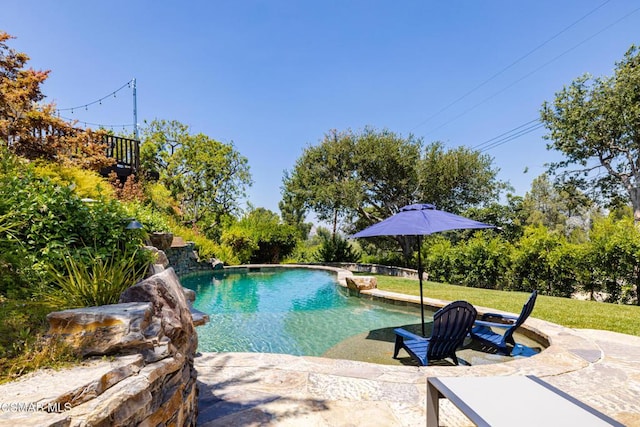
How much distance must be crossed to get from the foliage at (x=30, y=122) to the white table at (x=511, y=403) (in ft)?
31.8

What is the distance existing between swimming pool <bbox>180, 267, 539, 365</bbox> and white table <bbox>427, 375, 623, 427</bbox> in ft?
7.48

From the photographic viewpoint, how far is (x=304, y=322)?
6449 mm

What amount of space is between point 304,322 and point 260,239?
12.1 meters

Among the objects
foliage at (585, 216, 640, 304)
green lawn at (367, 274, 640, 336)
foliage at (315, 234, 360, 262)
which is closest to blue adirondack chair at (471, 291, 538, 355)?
green lawn at (367, 274, 640, 336)

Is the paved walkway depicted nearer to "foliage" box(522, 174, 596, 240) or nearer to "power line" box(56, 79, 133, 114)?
"power line" box(56, 79, 133, 114)

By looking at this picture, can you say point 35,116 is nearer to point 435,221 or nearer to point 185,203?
point 435,221

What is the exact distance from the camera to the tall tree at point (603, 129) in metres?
14.0

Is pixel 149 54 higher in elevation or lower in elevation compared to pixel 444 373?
higher

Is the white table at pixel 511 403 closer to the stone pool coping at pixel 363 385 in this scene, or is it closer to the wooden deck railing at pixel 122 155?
the stone pool coping at pixel 363 385

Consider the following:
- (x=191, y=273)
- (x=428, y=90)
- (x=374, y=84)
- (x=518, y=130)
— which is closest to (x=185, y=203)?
(x=191, y=273)

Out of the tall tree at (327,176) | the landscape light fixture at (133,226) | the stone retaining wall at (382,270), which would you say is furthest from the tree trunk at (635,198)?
the landscape light fixture at (133,226)

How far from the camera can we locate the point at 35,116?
7.64 meters

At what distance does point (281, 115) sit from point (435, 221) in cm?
1664

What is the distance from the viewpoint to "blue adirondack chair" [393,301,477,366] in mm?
3719
